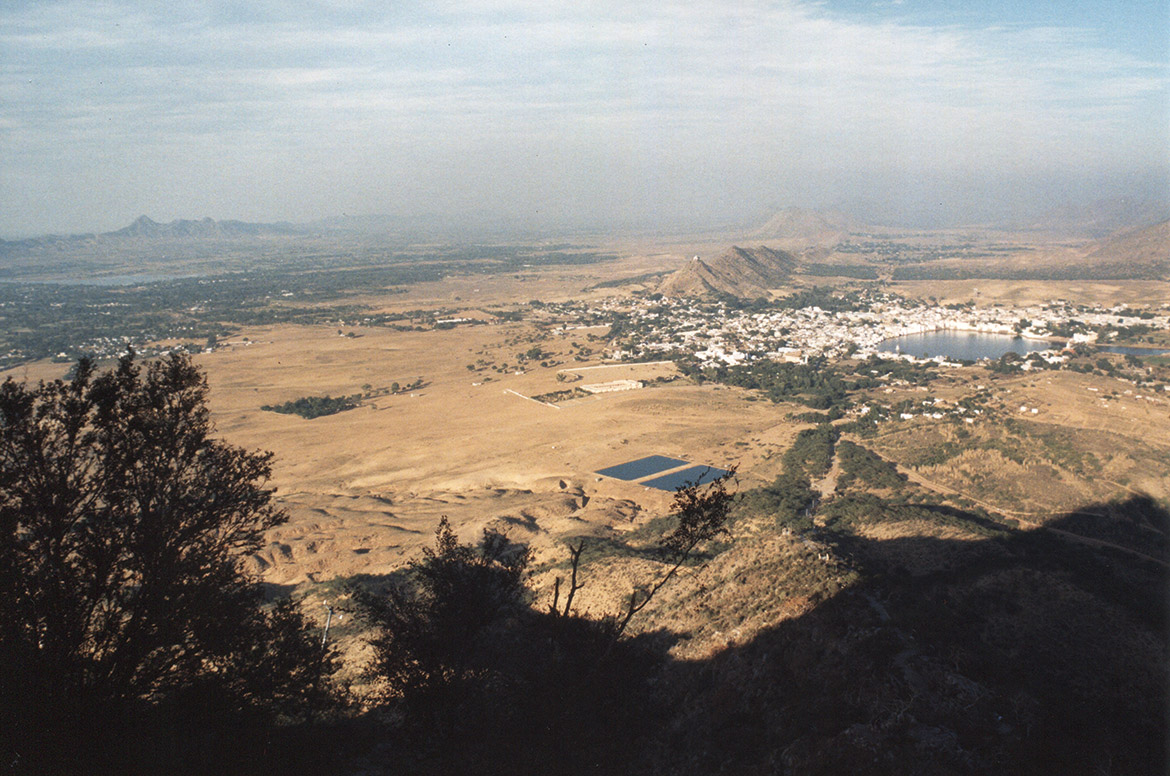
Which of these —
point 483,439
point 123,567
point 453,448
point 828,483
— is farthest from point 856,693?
point 483,439

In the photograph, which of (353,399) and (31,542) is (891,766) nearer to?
(31,542)

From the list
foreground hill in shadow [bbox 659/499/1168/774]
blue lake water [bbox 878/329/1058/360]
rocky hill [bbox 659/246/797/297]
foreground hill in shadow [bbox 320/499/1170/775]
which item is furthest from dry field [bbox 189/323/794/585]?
rocky hill [bbox 659/246/797/297]

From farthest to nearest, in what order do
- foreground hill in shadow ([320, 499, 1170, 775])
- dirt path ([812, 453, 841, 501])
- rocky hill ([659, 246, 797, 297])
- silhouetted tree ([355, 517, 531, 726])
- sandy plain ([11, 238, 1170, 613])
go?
rocky hill ([659, 246, 797, 297])
dirt path ([812, 453, 841, 501])
sandy plain ([11, 238, 1170, 613])
silhouetted tree ([355, 517, 531, 726])
foreground hill in shadow ([320, 499, 1170, 775])

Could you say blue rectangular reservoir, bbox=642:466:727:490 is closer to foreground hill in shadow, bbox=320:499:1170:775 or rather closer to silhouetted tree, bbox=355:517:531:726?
foreground hill in shadow, bbox=320:499:1170:775

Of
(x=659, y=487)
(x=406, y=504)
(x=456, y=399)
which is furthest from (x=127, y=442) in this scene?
(x=456, y=399)

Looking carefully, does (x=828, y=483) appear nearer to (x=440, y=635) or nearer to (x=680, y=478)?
A: (x=680, y=478)

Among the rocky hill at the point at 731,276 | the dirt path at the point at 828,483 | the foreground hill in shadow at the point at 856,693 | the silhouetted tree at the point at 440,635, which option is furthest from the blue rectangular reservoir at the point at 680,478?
the rocky hill at the point at 731,276
